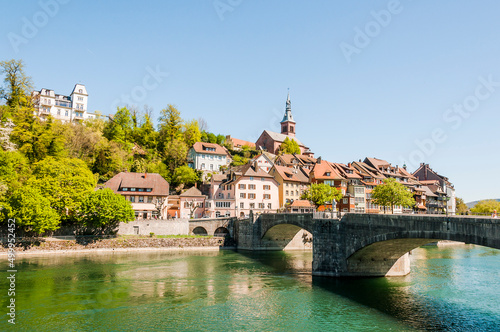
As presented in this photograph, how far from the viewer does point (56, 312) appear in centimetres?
2911

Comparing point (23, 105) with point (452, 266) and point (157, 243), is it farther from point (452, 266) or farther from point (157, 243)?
point (452, 266)

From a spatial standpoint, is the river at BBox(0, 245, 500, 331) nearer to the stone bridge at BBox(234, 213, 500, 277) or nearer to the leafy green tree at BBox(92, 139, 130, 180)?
the stone bridge at BBox(234, 213, 500, 277)

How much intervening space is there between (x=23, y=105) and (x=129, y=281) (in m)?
56.8

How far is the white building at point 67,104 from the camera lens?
11075 centimetres

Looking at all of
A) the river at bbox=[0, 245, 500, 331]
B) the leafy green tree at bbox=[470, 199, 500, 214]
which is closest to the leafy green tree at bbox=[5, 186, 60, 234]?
the river at bbox=[0, 245, 500, 331]

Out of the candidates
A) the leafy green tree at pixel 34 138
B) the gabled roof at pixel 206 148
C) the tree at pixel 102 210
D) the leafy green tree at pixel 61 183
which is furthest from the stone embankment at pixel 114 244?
the gabled roof at pixel 206 148

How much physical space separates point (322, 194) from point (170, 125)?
4858 cm

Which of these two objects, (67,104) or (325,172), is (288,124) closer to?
(325,172)

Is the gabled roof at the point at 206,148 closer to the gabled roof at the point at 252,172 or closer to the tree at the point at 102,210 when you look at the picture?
the gabled roof at the point at 252,172

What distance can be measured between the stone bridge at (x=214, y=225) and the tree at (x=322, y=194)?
62.6ft

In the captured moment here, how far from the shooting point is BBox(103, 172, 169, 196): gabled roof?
76.4 m

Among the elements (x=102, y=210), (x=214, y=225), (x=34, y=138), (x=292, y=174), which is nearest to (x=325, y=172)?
(x=292, y=174)

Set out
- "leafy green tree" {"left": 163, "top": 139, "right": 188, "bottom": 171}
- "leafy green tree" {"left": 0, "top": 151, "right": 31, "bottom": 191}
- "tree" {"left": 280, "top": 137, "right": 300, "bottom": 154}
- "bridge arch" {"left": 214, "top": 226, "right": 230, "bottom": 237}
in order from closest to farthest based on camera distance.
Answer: "leafy green tree" {"left": 0, "top": 151, "right": 31, "bottom": 191}
"bridge arch" {"left": 214, "top": 226, "right": 230, "bottom": 237}
"leafy green tree" {"left": 163, "top": 139, "right": 188, "bottom": 171}
"tree" {"left": 280, "top": 137, "right": 300, "bottom": 154}

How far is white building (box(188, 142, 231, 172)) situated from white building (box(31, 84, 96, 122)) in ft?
126
